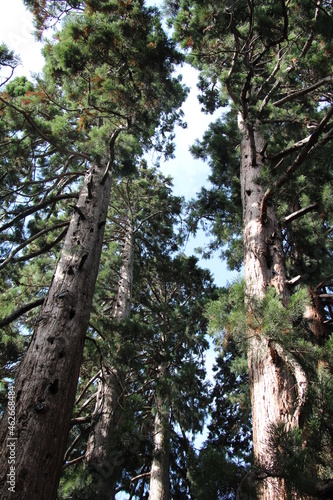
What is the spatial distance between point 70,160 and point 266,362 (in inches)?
215

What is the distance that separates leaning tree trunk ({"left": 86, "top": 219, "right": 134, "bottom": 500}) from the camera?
15.7 ft

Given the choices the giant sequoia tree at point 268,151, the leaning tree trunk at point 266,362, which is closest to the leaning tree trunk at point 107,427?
the leaning tree trunk at point 266,362

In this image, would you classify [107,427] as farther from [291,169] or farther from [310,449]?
[291,169]

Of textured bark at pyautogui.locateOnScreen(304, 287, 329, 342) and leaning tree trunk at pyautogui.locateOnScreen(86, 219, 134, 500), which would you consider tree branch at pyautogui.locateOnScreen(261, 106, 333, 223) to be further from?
leaning tree trunk at pyautogui.locateOnScreen(86, 219, 134, 500)

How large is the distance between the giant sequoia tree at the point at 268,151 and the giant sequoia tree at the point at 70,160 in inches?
43.6

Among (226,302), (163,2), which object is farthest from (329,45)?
(226,302)

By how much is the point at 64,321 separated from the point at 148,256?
7.76 metres

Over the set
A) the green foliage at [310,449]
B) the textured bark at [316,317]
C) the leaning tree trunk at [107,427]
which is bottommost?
the green foliage at [310,449]

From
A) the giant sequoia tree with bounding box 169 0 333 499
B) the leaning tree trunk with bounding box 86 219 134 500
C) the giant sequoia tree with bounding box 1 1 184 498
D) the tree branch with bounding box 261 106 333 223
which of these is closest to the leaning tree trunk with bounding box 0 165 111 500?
the giant sequoia tree with bounding box 1 1 184 498

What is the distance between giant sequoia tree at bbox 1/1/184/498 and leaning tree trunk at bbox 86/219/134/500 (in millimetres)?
1285

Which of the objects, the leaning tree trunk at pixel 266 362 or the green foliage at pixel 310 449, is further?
the leaning tree trunk at pixel 266 362

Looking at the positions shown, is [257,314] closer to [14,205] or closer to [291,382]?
[291,382]

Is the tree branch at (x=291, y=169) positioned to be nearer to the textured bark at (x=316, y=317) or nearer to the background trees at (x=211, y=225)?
the background trees at (x=211, y=225)

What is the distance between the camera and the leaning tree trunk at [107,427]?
4.80 meters
